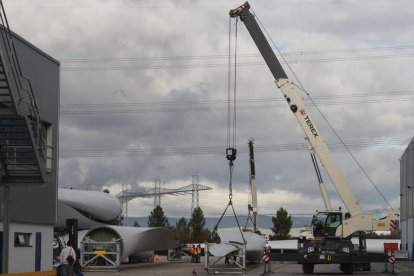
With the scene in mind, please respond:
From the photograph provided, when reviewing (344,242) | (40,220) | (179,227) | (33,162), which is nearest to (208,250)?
(344,242)

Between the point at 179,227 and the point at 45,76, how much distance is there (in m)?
104

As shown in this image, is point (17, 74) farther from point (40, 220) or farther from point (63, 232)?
point (63, 232)

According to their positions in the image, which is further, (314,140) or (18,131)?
(314,140)

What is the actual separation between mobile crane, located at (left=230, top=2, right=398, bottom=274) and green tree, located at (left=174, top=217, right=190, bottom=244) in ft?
247

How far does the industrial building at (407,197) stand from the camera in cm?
7162

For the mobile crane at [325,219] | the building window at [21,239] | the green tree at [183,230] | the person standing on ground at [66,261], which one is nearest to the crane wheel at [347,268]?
the mobile crane at [325,219]

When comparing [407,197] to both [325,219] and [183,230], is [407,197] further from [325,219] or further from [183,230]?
[183,230]

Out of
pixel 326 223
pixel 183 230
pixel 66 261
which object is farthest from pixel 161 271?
pixel 183 230

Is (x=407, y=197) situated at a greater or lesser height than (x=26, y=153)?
lesser

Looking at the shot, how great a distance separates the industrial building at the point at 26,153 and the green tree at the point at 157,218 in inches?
3493

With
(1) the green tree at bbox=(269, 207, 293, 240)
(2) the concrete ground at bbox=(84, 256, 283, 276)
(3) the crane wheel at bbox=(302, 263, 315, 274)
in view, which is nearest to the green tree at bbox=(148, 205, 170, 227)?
(1) the green tree at bbox=(269, 207, 293, 240)

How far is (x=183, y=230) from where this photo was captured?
125m

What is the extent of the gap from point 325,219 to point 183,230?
3487 inches

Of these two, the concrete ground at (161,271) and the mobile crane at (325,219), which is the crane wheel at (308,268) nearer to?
the mobile crane at (325,219)
